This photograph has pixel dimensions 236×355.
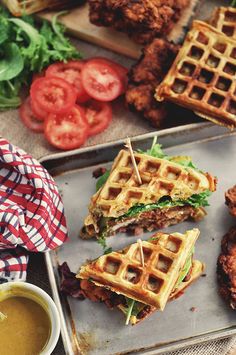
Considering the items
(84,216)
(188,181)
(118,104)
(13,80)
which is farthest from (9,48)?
(188,181)

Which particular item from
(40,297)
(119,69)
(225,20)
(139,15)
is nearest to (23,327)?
(40,297)

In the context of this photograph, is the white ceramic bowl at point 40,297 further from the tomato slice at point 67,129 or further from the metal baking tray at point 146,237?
the tomato slice at point 67,129

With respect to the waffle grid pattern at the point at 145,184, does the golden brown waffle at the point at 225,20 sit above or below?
above

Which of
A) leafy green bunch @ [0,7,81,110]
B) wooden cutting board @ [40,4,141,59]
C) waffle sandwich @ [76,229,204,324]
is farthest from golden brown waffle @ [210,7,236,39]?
waffle sandwich @ [76,229,204,324]

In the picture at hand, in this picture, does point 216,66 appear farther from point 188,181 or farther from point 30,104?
point 30,104

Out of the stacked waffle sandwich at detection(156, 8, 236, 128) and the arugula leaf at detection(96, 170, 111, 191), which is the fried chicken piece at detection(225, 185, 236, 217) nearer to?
the stacked waffle sandwich at detection(156, 8, 236, 128)

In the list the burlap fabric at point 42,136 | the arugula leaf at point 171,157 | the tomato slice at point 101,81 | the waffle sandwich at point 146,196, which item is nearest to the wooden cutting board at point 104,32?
the tomato slice at point 101,81
